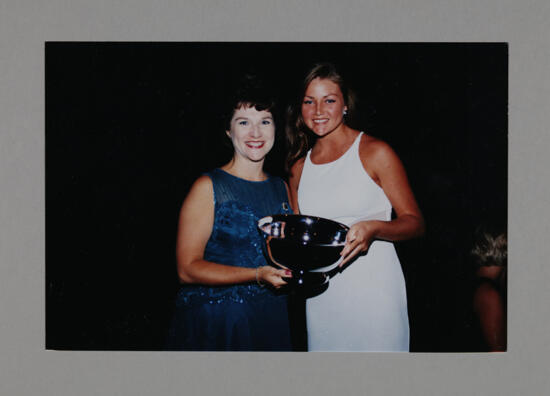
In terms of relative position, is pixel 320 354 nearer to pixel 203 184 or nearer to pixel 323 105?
pixel 203 184

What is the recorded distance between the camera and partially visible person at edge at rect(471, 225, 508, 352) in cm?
160

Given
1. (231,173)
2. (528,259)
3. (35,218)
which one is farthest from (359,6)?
(35,218)

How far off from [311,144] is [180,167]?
1.62ft

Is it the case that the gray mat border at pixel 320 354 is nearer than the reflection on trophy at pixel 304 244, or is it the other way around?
the reflection on trophy at pixel 304 244

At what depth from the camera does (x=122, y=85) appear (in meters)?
1.61

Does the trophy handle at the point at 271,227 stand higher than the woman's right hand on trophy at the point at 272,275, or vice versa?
the trophy handle at the point at 271,227

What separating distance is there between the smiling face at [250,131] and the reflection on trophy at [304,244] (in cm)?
26

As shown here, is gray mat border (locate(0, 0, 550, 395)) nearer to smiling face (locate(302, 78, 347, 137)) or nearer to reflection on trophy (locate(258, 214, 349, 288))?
smiling face (locate(302, 78, 347, 137))

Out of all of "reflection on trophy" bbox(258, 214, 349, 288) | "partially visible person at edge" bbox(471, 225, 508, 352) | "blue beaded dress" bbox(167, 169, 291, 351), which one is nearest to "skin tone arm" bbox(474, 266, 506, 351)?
"partially visible person at edge" bbox(471, 225, 508, 352)

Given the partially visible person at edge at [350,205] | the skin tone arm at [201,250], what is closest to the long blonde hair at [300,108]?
the partially visible person at edge at [350,205]

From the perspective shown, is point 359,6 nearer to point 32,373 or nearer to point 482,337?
point 482,337

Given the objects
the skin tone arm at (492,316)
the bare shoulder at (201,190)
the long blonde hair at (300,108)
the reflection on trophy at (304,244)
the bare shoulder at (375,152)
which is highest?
the long blonde hair at (300,108)

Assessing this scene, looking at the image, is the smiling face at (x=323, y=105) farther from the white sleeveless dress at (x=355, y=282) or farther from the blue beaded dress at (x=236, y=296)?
the blue beaded dress at (x=236, y=296)

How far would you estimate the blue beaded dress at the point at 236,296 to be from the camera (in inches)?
61.3
